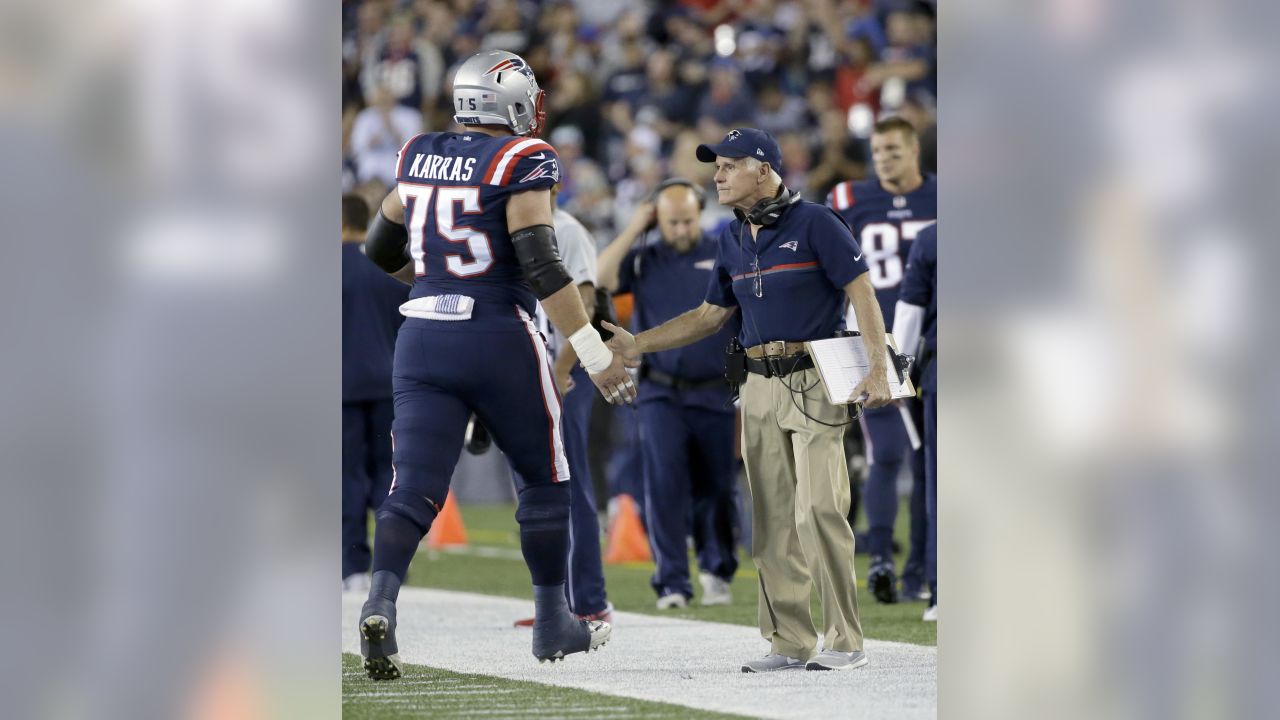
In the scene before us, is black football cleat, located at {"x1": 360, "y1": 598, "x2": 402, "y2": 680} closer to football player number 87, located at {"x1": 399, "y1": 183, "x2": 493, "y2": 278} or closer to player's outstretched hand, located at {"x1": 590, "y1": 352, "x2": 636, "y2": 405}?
player's outstretched hand, located at {"x1": 590, "y1": 352, "x2": 636, "y2": 405}

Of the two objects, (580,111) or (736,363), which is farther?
(580,111)

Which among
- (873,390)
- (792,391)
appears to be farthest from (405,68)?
(873,390)

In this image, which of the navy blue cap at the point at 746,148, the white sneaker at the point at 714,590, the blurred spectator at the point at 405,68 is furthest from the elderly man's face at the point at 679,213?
the blurred spectator at the point at 405,68

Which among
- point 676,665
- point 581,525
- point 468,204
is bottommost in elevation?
point 676,665

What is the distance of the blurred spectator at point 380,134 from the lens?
18.0 meters

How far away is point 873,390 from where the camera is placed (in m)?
6.89

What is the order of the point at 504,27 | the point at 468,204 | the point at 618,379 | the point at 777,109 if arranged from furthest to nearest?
1. the point at 504,27
2. the point at 777,109
3. the point at 618,379
4. the point at 468,204

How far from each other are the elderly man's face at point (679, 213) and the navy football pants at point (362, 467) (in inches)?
87.4

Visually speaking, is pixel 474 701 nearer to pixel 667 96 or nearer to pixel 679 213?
pixel 679 213

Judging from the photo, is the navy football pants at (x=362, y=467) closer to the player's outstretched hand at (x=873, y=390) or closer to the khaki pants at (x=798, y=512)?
the khaki pants at (x=798, y=512)

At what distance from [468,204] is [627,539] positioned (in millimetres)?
6920

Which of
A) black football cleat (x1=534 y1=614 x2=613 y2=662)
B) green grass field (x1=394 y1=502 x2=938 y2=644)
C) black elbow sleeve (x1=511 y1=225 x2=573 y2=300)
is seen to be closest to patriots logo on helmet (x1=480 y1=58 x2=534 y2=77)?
black elbow sleeve (x1=511 y1=225 x2=573 y2=300)
